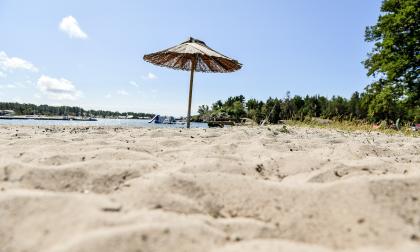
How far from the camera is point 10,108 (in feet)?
363

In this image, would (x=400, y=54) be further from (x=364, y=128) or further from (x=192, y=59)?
(x=192, y=59)

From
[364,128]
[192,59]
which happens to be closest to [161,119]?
[192,59]

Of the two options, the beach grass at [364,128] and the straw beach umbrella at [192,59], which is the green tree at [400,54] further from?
the straw beach umbrella at [192,59]

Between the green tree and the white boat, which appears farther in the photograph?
the white boat

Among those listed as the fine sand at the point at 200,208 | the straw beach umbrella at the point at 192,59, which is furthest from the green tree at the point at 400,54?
the fine sand at the point at 200,208

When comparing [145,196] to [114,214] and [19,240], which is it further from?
[19,240]

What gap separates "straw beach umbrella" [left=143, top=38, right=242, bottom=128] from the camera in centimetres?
707

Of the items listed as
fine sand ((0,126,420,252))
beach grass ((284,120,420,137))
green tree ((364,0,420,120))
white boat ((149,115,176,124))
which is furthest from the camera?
white boat ((149,115,176,124))

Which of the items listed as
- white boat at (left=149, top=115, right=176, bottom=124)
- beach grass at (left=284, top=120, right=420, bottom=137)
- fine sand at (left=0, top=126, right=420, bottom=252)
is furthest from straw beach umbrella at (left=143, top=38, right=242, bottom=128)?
white boat at (left=149, top=115, right=176, bottom=124)

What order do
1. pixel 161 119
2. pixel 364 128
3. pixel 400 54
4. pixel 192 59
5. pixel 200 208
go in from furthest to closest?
1. pixel 161 119
2. pixel 400 54
3. pixel 192 59
4. pixel 364 128
5. pixel 200 208

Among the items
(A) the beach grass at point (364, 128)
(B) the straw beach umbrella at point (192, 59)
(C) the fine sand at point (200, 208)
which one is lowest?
(C) the fine sand at point (200, 208)

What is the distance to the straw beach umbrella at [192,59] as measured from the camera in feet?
23.2

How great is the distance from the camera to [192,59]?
7887mm

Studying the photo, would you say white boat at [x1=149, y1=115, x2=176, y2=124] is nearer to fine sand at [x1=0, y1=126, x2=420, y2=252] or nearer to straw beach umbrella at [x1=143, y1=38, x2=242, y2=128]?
straw beach umbrella at [x1=143, y1=38, x2=242, y2=128]
